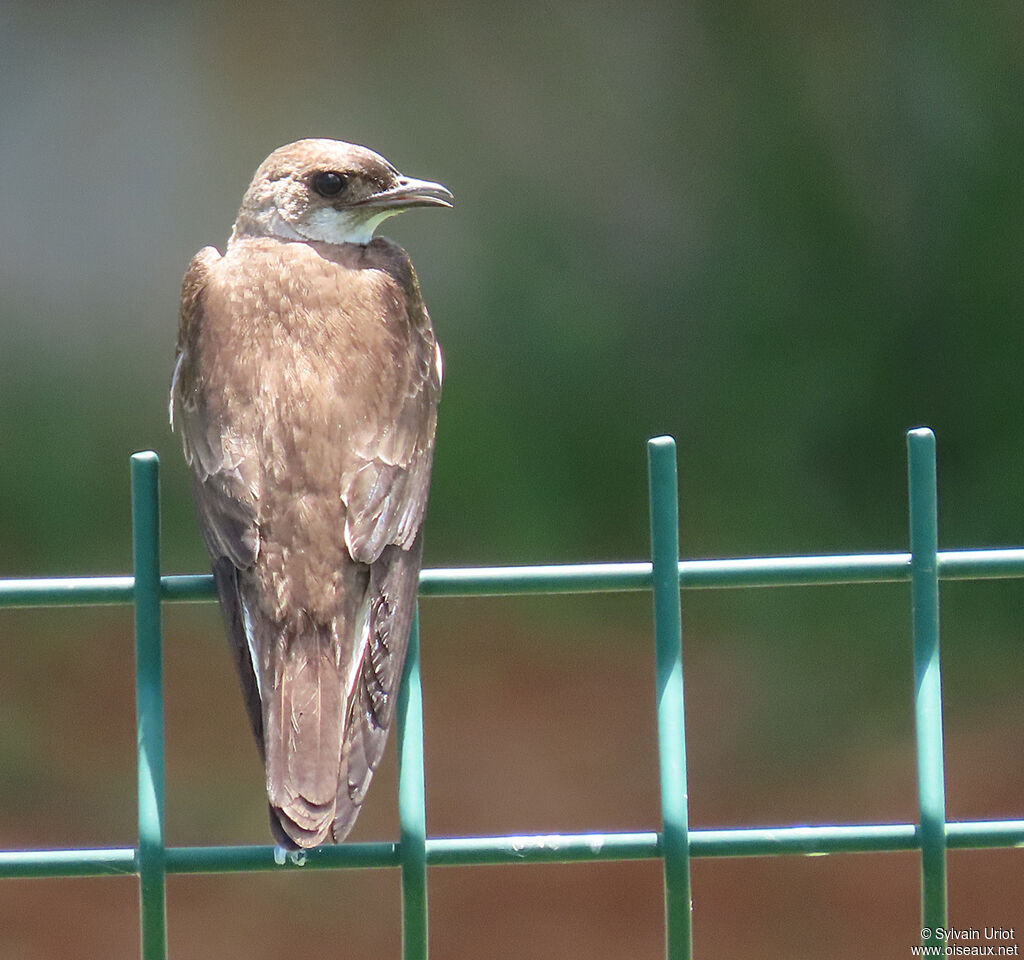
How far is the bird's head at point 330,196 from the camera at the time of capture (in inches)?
118

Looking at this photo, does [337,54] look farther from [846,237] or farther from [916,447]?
[916,447]

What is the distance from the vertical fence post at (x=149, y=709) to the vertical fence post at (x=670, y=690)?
526 millimetres

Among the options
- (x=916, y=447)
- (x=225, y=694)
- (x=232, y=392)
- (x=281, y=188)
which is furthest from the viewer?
(x=225, y=694)

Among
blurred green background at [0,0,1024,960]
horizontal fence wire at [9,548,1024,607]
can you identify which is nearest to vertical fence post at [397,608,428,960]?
horizontal fence wire at [9,548,1024,607]

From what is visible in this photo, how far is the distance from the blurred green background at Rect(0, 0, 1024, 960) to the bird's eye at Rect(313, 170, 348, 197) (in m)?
2.76

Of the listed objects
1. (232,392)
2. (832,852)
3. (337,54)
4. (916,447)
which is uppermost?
(337,54)

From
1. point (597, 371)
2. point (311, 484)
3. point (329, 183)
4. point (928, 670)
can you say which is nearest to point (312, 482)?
point (311, 484)

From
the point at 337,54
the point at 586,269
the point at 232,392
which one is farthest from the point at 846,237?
the point at 232,392

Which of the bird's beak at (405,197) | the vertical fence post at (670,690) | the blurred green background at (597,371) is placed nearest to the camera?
the vertical fence post at (670,690)

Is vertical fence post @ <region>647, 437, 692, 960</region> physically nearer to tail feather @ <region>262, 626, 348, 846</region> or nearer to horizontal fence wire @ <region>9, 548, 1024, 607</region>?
horizontal fence wire @ <region>9, 548, 1024, 607</region>

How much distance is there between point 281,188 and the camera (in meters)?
3.07

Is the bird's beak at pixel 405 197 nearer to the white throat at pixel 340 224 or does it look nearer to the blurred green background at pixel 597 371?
the white throat at pixel 340 224

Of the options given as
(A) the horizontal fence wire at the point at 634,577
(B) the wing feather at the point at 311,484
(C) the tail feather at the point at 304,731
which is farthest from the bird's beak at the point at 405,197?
(A) the horizontal fence wire at the point at 634,577

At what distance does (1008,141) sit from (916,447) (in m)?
Answer: 4.41
